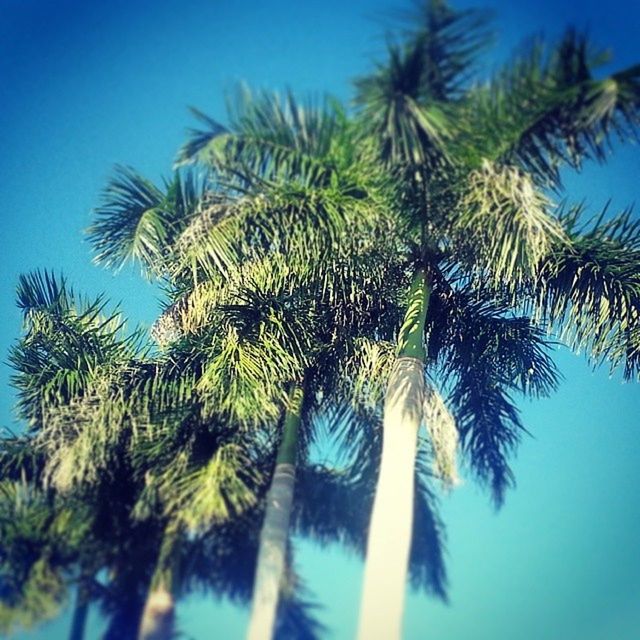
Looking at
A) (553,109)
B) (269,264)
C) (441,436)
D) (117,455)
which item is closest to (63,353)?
(117,455)

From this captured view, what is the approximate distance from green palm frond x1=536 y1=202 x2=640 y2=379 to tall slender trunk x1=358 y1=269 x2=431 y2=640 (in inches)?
80.1

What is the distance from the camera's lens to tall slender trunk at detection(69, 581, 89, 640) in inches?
414

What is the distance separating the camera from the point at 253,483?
10523mm

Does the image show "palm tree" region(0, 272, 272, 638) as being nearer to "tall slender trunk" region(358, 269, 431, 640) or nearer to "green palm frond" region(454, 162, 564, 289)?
"tall slender trunk" region(358, 269, 431, 640)

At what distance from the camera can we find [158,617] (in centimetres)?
973

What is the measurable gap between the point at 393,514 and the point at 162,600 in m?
3.59

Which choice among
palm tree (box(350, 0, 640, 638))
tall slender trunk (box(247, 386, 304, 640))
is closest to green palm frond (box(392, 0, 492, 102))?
palm tree (box(350, 0, 640, 638))

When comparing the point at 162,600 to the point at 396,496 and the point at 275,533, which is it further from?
the point at 396,496

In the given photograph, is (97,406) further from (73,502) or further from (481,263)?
(481,263)

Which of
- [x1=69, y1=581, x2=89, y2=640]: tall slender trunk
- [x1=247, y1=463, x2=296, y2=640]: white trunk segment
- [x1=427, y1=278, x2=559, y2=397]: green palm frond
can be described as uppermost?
[x1=427, y1=278, x2=559, y2=397]: green palm frond

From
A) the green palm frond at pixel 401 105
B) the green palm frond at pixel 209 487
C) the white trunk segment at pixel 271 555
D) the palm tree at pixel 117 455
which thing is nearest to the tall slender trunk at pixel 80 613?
the palm tree at pixel 117 455

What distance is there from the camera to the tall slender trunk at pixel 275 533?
8.73 meters

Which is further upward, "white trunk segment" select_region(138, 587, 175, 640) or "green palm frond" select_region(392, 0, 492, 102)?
"green palm frond" select_region(392, 0, 492, 102)

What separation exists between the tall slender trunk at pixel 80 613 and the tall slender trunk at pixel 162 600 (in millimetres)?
1017
